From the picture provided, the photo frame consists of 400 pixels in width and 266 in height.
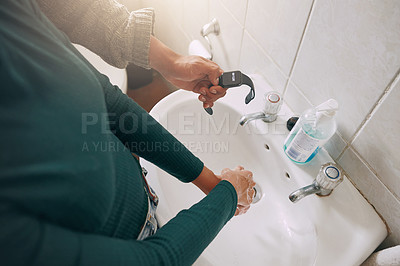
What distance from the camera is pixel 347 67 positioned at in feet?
1.47

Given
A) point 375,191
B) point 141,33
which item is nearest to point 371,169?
point 375,191

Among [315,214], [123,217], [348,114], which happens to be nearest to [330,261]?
[315,214]

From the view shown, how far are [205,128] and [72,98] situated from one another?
508 millimetres

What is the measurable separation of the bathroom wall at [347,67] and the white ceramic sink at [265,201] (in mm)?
49

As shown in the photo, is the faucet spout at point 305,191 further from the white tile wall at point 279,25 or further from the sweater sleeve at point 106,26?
the sweater sleeve at point 106,26

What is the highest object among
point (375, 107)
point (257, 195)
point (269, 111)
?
point (375, 107)

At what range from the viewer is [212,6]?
2.55 ft

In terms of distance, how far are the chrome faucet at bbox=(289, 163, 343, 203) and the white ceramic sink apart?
0.04 m

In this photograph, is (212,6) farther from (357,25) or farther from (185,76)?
(357,25)

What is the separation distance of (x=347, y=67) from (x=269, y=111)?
0.67 feet

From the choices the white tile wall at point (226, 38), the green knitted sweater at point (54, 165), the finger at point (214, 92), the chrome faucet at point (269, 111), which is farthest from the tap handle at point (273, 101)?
the green knitted sweater at point (54, 165)

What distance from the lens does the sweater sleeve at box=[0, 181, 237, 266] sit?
0.76ft

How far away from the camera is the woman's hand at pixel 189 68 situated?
597 mm

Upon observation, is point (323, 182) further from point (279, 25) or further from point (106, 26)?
point (106, 26)
